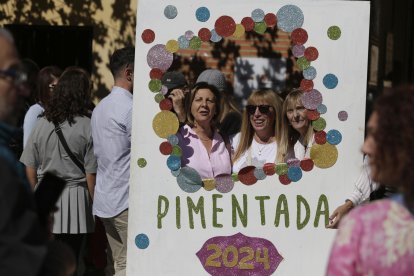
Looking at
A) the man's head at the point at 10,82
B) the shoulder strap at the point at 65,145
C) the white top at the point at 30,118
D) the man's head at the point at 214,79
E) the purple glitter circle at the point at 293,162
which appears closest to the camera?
the man's head at the point at 10,82

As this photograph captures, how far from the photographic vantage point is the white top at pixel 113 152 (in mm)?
6027

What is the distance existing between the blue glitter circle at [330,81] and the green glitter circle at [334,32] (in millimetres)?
217

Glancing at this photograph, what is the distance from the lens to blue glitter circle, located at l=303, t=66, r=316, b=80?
5344 mm

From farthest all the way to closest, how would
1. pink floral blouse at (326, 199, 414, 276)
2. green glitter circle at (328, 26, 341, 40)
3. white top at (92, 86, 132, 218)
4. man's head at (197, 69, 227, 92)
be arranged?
1. white top at (92, 86, 132, 218)
2. man's head at (197, 69, 227, 92)
3. green glitter circle at (328, 26, 341, 40)
4. pink floral blouse at (326, 199, 414, 276)

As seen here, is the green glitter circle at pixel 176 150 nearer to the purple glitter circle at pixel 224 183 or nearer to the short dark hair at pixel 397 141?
the purple glitter circle at pixel 224 183

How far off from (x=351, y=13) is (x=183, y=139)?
122 centimetres

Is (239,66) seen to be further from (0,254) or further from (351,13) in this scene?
(0,254)

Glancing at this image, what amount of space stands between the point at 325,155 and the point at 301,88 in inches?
16.3

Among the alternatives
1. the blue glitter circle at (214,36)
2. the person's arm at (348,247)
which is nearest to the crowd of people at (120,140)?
the blue glitter circle at (214,36)

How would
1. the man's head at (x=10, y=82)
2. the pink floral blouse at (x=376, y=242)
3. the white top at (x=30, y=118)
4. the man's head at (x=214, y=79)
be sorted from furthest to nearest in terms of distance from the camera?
the white top at (x=30, y=118)
the man's head at (x=214, y=79)
the man's head at (x=10, y=82)
the pink floral blouse at (x=376, y=242)

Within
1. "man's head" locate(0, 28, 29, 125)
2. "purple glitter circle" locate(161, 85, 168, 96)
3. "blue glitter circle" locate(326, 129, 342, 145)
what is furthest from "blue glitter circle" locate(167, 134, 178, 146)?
"man's head" locate(0, 28, 29, 125)

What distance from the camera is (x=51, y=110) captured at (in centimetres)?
621

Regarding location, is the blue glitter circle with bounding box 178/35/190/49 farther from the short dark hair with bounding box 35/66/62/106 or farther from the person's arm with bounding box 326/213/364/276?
the person's arm with bounding box 326/213/364/276

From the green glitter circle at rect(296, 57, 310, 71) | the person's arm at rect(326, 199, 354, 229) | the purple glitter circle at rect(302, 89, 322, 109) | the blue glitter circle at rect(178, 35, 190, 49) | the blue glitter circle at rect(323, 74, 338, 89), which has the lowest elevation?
the person's arm at rect(326, 199, 354, 229)
